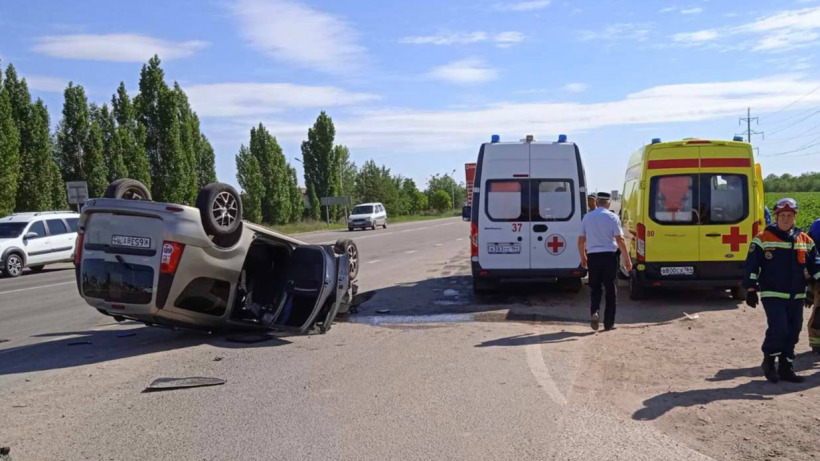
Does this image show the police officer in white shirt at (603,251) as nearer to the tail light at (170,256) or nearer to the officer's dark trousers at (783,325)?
the officer's dark trousers at (783,325)

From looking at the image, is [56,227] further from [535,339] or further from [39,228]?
[535,339]

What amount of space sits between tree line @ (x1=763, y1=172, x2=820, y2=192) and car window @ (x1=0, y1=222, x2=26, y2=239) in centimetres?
8565

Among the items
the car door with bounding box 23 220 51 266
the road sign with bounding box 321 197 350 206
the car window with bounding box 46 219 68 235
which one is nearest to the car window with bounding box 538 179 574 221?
the car door with bounding box 23 220 51 266

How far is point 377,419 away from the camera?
18.4 feet

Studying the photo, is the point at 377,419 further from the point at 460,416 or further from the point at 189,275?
the point at 189,275

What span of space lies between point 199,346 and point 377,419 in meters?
3.77

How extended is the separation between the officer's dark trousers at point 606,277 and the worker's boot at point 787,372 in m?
3.01

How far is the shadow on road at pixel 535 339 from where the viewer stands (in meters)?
8.61

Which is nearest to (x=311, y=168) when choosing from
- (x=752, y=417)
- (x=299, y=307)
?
(x=299, y=307)

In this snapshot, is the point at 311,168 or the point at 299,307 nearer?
the point at 299,307

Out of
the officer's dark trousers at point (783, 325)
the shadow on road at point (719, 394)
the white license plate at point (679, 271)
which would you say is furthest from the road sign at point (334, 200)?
the shadow on road at point (719, 394)

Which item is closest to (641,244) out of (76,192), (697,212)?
(697,212)

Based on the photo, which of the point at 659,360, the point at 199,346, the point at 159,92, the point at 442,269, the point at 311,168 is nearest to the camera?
the point at 659,360

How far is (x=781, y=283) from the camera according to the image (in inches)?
257
